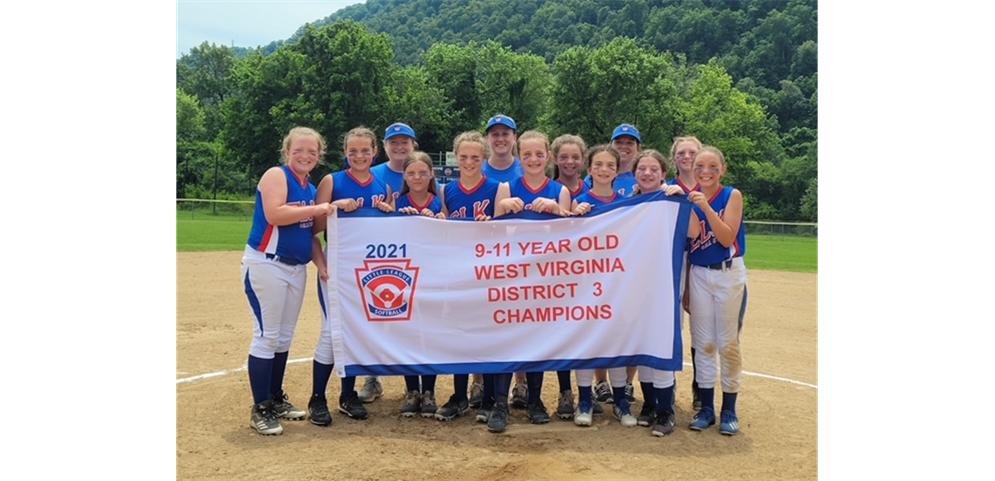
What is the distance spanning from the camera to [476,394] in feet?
19.9

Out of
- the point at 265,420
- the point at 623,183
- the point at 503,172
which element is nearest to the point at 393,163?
the point at 503,172

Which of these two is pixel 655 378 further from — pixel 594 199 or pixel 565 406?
pixel 594 199

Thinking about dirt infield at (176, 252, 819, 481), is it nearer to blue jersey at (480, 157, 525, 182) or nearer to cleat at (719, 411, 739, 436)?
cleat at (719, 411, 739, 436)

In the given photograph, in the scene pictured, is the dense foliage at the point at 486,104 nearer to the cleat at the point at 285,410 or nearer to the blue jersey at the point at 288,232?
the cleat at the point at 285,410

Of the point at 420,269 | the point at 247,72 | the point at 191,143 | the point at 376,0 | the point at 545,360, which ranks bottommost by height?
the point at 545,360

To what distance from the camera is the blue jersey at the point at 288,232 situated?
5.11 meters

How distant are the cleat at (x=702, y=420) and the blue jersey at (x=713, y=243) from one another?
4.01ft

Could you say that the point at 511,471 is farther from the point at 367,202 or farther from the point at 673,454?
the point at 367,202

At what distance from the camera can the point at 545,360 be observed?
5410 mm

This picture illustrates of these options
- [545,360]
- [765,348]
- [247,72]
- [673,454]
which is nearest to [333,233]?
[545,360]

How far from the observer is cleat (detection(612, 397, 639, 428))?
215 inches

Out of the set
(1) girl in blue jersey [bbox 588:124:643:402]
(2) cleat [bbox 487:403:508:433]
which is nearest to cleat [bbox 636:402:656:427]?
(1) girl in blue jersey [bbox 588:124:643:402]

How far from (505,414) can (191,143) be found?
57032 mm

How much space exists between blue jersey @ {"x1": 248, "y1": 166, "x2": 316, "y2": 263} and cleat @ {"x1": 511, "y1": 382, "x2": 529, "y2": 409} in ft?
7.35
